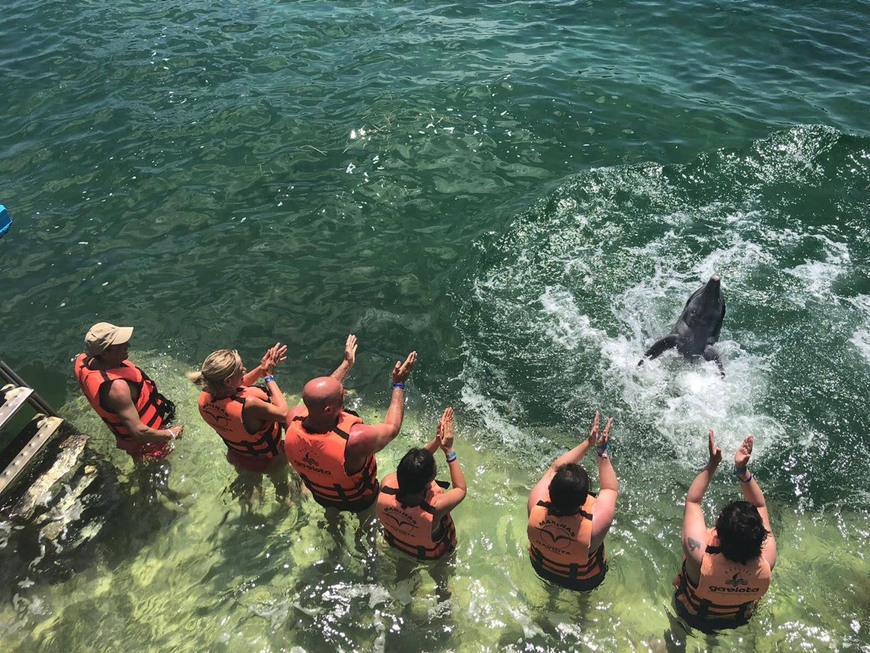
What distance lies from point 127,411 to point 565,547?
178 inches

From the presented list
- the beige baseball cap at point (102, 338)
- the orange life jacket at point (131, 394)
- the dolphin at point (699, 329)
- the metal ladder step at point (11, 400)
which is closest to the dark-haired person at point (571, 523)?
the dolphin at point (699, 329)

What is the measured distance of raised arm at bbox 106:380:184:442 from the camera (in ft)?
19.1

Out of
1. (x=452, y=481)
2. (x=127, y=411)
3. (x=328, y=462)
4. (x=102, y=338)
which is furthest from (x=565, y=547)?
(x=102, y=338)

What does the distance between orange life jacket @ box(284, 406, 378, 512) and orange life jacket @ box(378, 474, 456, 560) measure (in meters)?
0.48

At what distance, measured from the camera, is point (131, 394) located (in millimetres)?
6000

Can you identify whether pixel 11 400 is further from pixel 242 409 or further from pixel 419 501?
pixel 419 501

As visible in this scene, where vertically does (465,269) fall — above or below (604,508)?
below

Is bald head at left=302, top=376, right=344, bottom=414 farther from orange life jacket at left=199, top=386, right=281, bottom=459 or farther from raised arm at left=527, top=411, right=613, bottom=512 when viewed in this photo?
raised arm at left=527, top=411, right=613, bottom=512

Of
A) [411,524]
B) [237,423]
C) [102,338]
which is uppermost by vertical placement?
[102,338]

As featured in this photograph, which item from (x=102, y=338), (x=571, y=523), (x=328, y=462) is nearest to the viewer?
(x=571, y=523)

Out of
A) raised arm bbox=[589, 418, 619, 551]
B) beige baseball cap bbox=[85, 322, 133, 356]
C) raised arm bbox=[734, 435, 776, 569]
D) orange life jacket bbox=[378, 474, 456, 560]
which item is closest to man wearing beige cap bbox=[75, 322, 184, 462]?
beige baseball cap bbox=[85, 322, 133, 356]

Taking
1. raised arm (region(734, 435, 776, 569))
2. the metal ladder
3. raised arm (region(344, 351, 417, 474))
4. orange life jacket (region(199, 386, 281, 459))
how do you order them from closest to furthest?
raised arm (region(734, 435, 776, 569))
raised arm (region(344, 351, 417, 474))
orange life jacket (region(199, 386, 281, 459))
the metal ladder

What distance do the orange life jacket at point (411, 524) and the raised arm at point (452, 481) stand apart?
72 millimetres

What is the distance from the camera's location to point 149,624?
5695 millimetres
